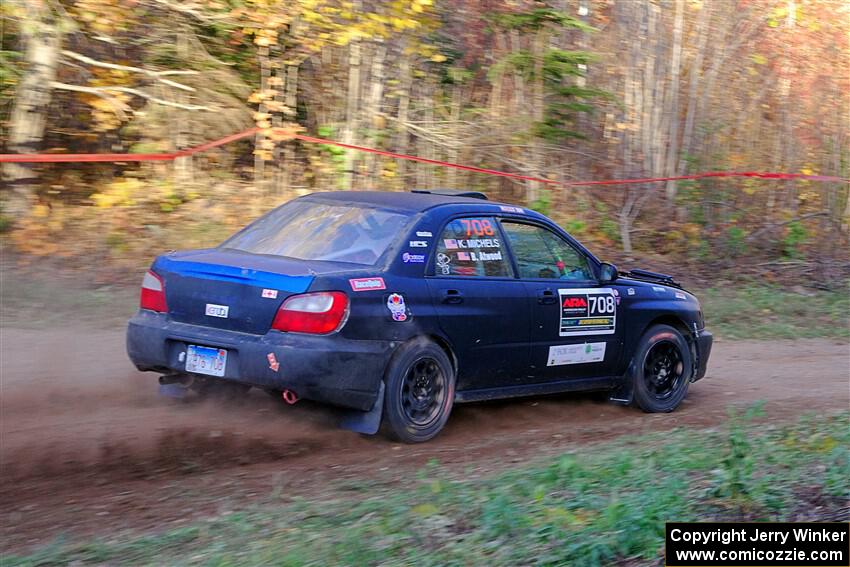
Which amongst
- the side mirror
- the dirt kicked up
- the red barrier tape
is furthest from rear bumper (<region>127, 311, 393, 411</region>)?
the red barrier tape

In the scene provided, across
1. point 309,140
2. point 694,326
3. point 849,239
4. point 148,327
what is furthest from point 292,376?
point 849,239

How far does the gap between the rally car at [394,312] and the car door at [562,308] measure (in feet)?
0.04

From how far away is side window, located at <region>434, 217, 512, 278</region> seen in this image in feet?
22.9

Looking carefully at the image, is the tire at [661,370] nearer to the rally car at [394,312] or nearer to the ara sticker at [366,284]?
the rally car at [394,312]

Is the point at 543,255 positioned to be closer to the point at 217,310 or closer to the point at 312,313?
the point at 312,313

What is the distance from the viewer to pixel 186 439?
6.30 meters

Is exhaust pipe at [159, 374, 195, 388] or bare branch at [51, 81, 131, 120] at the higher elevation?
bare branch at [51, 81, 131, 120]

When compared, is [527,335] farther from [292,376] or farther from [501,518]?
[501,518]

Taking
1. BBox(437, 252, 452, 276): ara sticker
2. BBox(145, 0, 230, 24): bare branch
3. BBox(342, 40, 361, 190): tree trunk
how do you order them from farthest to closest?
BBox(342, 40, 361, 190): tree trunk → BBox(145, 0, 230, 24): bare branch → BBox(437, 252, 452, 276): ara sticker

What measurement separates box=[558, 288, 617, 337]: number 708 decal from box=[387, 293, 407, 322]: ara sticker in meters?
1.55

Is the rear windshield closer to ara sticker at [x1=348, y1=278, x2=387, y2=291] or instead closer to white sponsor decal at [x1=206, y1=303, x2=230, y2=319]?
ara sticker at [x1=348, y1=278, x2=387, y2=291]

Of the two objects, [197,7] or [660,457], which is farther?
[197,7]

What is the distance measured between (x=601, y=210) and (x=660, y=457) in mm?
10537

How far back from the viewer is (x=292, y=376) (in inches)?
241
